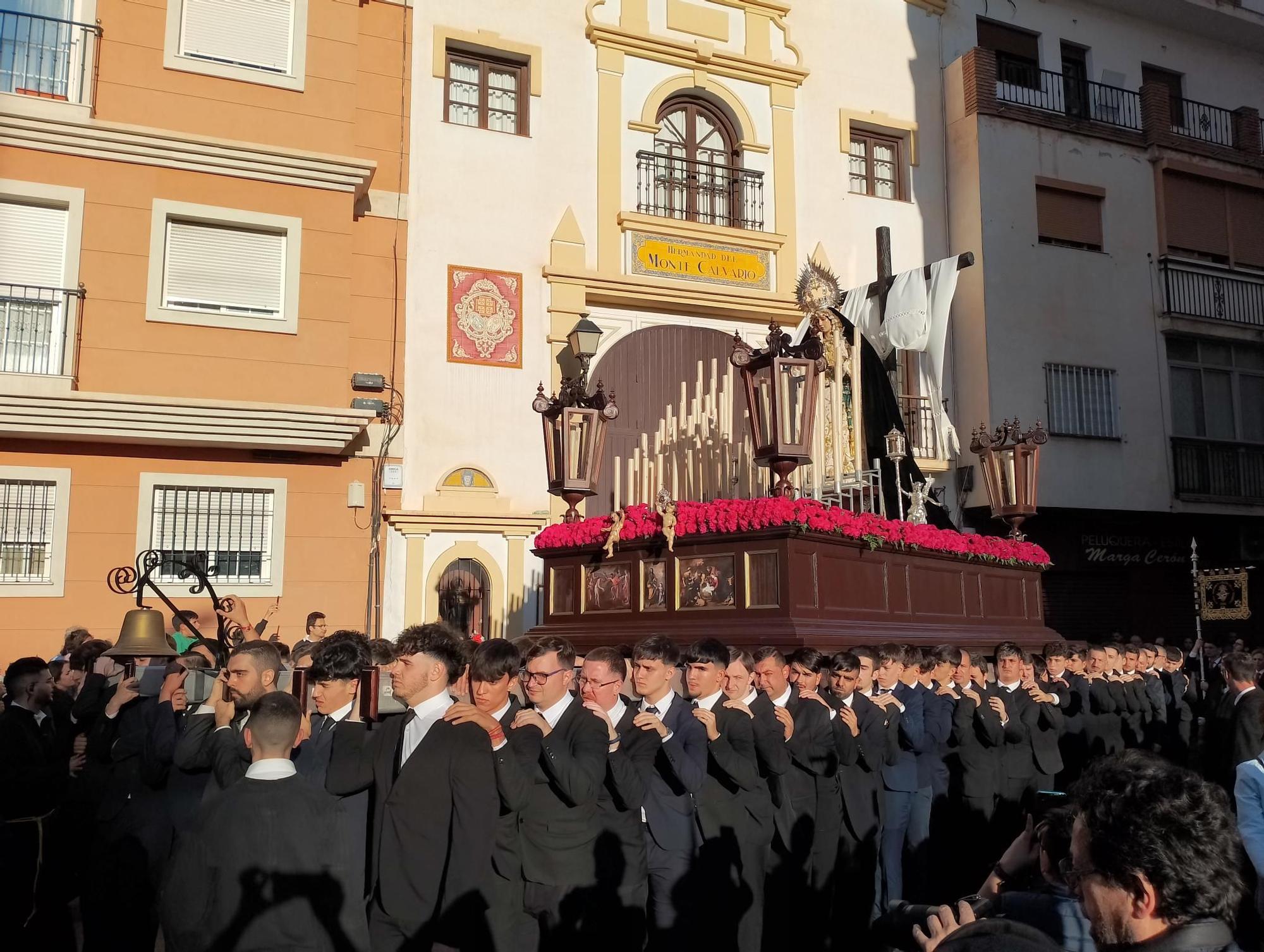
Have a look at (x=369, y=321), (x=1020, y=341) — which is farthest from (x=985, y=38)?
(x=369, y=321)

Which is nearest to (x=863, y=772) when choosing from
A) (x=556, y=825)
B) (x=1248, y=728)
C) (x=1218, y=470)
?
(x=1248, y=728)

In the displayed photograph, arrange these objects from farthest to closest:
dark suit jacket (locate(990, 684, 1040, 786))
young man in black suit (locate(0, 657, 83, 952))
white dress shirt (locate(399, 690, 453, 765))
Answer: dark suit jacket (locate(990, 684, 1040, 786)), young man in black suit (locate(0, 657, 83, 952)), white dress shirt (locate(399, 690, 453, 765))

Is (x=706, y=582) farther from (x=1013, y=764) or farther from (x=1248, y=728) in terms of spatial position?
(x=1248, y=728)

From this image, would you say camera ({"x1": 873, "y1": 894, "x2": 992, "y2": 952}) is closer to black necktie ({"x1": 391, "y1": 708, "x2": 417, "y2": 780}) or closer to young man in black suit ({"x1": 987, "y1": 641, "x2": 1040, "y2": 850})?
black necktie ({"x1": 391, "y1": 708, "x2": 417, "y2": 780})

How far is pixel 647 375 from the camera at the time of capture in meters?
16.7

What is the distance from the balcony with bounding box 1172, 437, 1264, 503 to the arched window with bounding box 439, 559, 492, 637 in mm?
12241

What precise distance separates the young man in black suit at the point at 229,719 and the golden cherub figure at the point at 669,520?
16.8 ft

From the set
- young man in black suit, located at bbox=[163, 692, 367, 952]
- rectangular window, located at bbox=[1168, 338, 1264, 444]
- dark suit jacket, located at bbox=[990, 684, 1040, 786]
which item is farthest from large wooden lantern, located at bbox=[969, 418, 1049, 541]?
young man in black suit, located at bbox=[163, 692, 367, 952]

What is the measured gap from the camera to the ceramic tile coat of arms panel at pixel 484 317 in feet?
50.0

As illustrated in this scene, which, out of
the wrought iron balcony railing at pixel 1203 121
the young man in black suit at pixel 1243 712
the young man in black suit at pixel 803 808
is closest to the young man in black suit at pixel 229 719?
the young man in black suit at pixel 803 808

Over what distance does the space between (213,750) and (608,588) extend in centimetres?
603

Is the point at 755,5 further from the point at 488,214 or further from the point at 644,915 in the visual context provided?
the point at 644,915

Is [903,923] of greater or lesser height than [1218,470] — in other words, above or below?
below

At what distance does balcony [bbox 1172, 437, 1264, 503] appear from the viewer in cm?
1991
